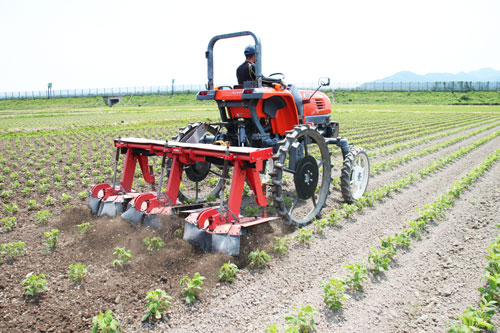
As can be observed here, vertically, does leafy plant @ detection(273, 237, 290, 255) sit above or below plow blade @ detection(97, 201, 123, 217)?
below

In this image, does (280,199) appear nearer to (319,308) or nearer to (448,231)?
(319,308)

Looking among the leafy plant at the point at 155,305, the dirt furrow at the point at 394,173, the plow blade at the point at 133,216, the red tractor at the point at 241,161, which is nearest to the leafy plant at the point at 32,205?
the red tractor at the point at 241,161

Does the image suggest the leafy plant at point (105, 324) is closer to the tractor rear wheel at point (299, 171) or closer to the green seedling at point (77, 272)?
the green seedling at point (77, 272)

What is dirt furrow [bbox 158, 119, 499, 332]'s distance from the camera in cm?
326

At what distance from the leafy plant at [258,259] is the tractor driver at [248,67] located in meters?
2.74

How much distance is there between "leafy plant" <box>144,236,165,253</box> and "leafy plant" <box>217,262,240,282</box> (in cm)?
90

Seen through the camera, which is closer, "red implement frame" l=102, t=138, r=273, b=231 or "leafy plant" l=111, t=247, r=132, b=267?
"leafy plant" l=111, t=247, r=132, b=267

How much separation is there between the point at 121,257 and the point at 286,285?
1860 millimetres

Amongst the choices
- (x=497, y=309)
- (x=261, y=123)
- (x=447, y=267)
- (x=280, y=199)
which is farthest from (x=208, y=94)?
(x=497, y=309)

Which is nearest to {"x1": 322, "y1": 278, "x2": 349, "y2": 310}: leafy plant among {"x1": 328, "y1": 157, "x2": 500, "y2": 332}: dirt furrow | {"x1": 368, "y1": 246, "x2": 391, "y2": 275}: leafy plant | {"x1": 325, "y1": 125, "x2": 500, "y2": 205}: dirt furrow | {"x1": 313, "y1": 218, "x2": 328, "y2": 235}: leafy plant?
{"x1": 328, "y1": 157, "x2": 500, "y2": 332}: dirt furrow

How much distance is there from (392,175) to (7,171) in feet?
30.5

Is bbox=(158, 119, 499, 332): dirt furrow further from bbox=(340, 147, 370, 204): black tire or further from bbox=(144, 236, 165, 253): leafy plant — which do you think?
bbox=(144, 236, 165, 253): leafy plant

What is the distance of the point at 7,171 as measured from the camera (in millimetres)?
9047

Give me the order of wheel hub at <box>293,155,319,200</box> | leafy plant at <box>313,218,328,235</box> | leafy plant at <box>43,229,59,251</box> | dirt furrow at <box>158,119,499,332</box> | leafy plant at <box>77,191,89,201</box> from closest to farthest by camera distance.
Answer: dirt furrow at <box>158,119,499,332</box> → leafy plant at <box>43,229,59,251</box> → leafy plant at <box>313,218,328,235</box> → wheel hub at <box>293,155,319,200</box> → leafy plant at <box>77,191,89,201</box>
